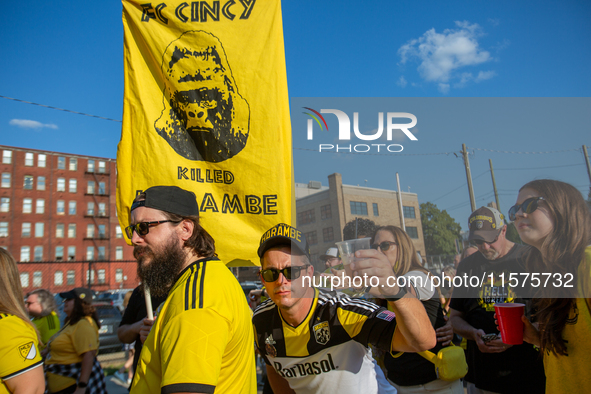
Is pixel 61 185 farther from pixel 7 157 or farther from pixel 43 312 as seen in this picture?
pixel 43 312

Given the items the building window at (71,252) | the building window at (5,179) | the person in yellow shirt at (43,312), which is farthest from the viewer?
the building window at (71,252)

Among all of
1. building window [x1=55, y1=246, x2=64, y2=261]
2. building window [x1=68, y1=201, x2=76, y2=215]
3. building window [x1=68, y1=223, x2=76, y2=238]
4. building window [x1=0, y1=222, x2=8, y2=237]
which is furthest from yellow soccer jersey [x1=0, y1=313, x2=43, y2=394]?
building window [x1=68, y1=201, x2=76, y2=215]

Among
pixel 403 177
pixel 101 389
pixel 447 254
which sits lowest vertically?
pixel 101 389

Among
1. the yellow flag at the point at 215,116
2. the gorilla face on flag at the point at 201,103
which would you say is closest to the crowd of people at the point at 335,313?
the yellow flag at the point at 215,116

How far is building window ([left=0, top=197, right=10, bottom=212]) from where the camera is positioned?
147 feet

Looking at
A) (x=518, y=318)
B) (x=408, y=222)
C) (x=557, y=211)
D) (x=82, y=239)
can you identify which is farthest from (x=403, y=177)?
(x=82, y=239)

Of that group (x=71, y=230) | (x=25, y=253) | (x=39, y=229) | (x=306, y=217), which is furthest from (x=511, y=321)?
(x=71, y=230)

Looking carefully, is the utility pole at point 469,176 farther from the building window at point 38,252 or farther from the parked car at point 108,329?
the building window at point 38,252

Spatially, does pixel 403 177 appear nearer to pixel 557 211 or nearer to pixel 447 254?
pixel 447 254

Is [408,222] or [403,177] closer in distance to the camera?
[408,222]

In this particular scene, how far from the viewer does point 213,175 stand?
3088mm

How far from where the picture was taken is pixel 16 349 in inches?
88.7

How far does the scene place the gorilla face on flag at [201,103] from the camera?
306cm

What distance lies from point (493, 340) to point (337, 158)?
84.2 inches
